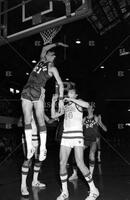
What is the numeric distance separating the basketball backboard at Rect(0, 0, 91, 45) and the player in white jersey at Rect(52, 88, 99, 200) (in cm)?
117

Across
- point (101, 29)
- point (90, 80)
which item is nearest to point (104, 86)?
point (90, 80)

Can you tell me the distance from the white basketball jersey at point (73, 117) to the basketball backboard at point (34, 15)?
4.49 ft

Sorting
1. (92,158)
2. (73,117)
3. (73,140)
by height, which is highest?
(73,117)

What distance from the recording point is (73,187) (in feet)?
17.4

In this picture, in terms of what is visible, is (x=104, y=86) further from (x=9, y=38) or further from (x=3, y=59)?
(x=9, y=38)

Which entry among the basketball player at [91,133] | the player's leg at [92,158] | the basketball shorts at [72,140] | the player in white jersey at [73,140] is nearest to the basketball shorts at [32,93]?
the player in white jersey at [73,140]

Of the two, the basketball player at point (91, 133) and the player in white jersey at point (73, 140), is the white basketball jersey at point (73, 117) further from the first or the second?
the basketball player at point (91, 133)

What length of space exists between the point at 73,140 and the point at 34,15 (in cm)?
222

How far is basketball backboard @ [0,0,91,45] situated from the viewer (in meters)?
4.28

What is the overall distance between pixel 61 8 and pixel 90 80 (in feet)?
42.4

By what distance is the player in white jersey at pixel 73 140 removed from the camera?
4324 mm

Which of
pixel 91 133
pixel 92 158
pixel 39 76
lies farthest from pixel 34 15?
pixel 92 158

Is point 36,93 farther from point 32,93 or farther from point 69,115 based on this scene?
point 69,115

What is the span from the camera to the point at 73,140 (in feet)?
14.3
